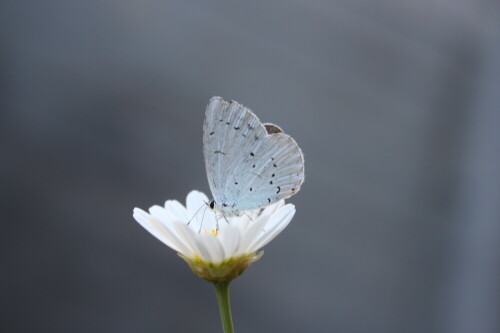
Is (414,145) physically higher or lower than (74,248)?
higher

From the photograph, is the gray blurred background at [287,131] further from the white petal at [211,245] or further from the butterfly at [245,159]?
the white petal at [211,245]

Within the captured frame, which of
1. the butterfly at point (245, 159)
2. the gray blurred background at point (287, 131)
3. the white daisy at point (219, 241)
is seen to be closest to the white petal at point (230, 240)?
the white daisy at point (219, 241)

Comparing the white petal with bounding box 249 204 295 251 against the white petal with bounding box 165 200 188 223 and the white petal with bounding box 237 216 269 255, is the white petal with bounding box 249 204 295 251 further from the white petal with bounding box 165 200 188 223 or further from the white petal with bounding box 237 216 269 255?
the white petal with bounding box 165 200 188 223

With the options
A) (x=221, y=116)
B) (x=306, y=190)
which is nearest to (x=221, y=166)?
(x=221, y=116)

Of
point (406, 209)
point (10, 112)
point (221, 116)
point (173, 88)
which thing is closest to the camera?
point (221, 116)

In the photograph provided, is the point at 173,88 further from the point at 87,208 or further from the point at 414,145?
the point at 414,145

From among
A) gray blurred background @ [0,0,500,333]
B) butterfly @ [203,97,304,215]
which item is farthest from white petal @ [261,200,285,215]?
gray blurred background @ [0,0,500,333]
